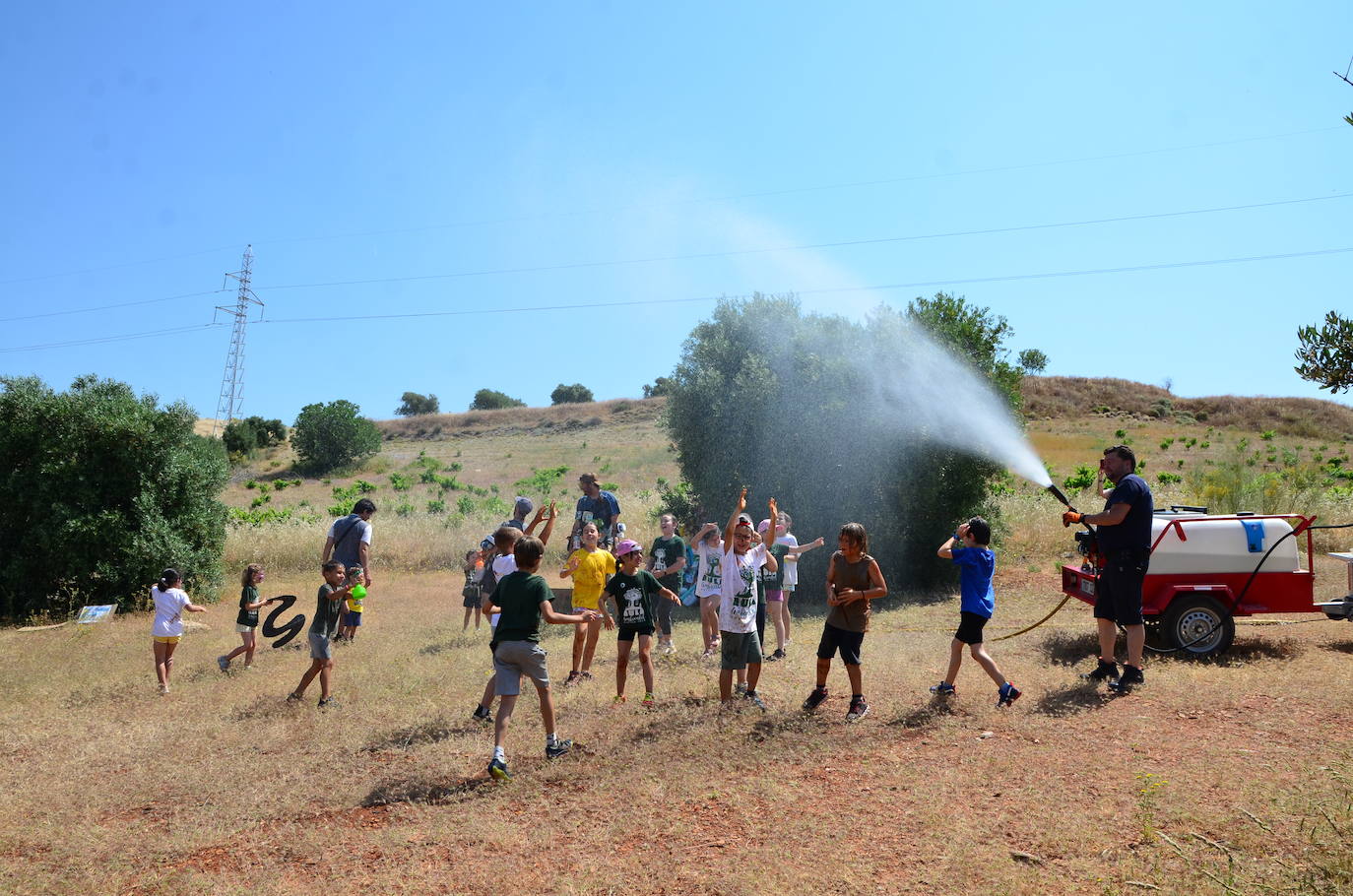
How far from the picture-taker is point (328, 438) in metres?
49.4

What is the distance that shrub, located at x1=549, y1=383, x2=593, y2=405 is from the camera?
83.4 meters

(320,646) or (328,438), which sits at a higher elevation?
(328,438)

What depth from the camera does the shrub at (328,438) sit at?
4919cm

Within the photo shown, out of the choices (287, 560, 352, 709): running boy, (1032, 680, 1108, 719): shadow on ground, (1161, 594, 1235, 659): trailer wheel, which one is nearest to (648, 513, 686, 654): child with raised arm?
(287, 560, 352, 709): running boy

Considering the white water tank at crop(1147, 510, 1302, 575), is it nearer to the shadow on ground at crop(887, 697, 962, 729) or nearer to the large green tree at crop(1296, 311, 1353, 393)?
the shadow on ground at crop(887, 697, 962, 729)

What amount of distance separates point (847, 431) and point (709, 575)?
7.43 metres

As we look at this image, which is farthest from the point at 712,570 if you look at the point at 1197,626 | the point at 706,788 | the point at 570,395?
the point at 570,395

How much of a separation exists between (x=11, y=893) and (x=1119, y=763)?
674 centimetres

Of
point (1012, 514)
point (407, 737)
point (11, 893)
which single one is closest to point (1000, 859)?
point (407, 737)

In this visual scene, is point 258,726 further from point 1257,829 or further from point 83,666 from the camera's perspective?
point 1257,829

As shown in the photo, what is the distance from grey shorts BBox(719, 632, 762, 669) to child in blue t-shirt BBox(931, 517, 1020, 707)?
165 centimetres

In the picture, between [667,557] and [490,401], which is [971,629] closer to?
[667,557]

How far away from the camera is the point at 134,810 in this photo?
19.8 ft

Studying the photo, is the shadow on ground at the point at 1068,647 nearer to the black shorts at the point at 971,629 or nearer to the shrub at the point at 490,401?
the black shorts at the point at 971,629
